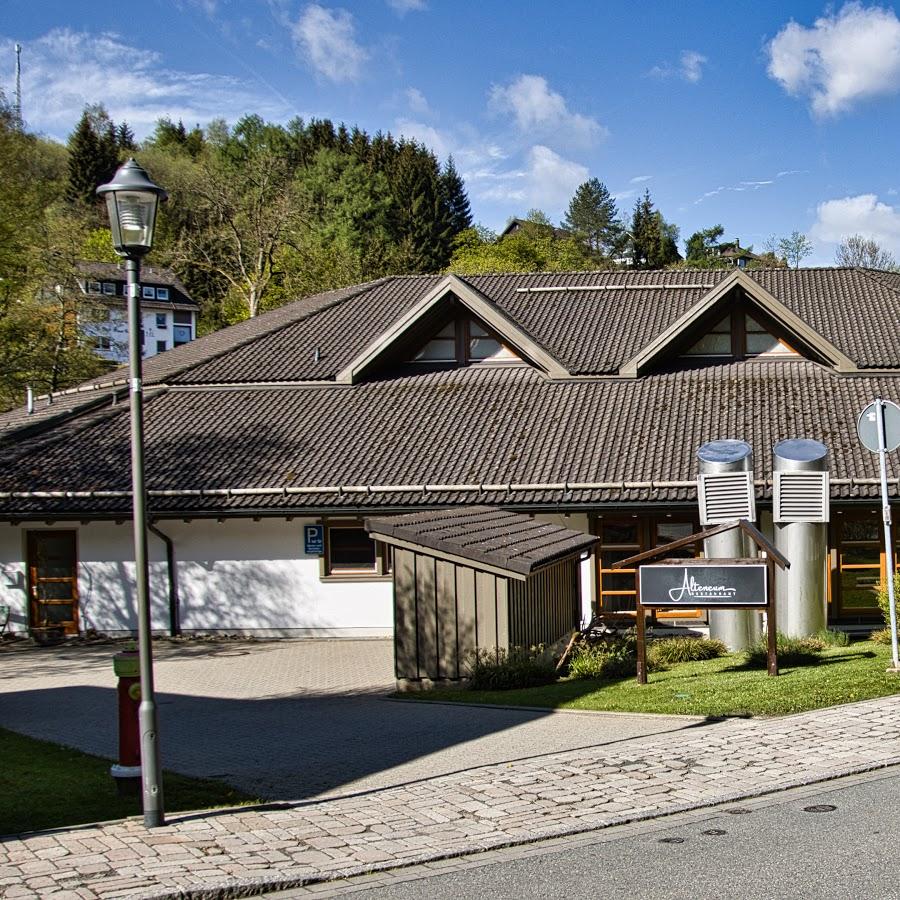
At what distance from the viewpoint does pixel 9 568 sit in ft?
77.7

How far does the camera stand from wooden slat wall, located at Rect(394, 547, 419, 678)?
1608 centimetres

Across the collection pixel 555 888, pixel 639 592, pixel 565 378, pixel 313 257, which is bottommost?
pixel 555 888

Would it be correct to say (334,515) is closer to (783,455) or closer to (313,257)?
(783,455)

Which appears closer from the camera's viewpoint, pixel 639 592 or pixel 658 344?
pixel 639 592

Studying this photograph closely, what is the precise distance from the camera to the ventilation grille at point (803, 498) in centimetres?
1767

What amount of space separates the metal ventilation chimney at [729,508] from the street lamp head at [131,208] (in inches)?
397

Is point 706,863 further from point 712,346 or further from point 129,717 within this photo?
point 712,346

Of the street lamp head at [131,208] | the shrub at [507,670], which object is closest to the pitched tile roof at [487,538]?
the shrub at [507,670]

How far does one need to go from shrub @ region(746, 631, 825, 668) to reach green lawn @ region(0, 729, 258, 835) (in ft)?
25.2

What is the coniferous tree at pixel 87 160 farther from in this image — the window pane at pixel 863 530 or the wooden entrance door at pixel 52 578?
the window pane at pixel 863 530

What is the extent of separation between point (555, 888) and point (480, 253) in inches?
2373

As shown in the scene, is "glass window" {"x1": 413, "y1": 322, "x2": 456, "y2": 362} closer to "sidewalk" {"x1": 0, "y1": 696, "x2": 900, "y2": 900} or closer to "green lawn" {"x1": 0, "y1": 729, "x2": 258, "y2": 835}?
"green lawn" {"x1": 0, "y1": 729, "x2": 258, "y2": 835}

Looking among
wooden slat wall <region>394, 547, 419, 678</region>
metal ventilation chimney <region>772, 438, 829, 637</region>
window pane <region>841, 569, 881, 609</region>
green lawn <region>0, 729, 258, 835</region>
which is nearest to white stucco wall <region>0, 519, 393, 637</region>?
wooden slat wall <region>394, 547, 419, 678</region>

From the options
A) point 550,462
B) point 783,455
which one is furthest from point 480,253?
point 783,455
